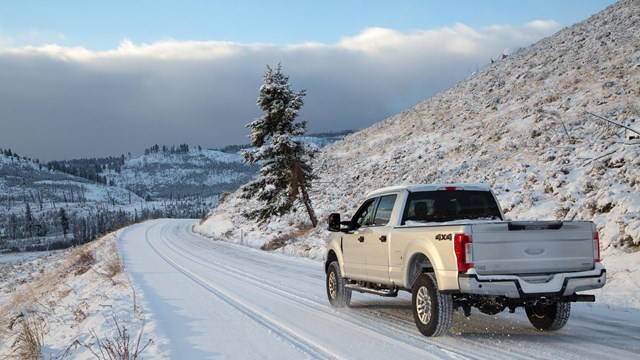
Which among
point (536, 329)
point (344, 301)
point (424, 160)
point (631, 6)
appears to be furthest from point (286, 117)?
point (631, 6)

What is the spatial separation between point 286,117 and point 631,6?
30.1 metres

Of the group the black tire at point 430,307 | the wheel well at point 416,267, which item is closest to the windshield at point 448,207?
the wheel well at point 416,267

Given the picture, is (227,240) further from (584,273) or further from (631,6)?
(631,6)

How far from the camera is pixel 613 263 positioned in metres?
9.98

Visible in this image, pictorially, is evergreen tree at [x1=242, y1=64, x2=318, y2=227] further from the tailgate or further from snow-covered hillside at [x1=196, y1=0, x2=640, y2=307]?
the tailgate

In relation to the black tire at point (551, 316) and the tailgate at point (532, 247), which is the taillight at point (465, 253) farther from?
the black tire at point (551, 316)

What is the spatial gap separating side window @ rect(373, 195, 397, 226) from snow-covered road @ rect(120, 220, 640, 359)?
5.16ft

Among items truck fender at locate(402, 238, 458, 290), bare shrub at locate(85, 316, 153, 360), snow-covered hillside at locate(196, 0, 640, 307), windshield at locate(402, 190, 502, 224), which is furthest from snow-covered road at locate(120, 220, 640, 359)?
snow-covered hillside at locate(196, 0, 640, 307)

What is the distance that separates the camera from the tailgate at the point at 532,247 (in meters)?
6.01

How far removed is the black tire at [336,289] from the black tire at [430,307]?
8.60 ft

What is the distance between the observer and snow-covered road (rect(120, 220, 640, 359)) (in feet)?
19.8

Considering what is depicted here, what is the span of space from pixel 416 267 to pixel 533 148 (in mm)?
16895

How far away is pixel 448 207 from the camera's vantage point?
800cm

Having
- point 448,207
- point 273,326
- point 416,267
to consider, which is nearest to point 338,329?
point 273,326
